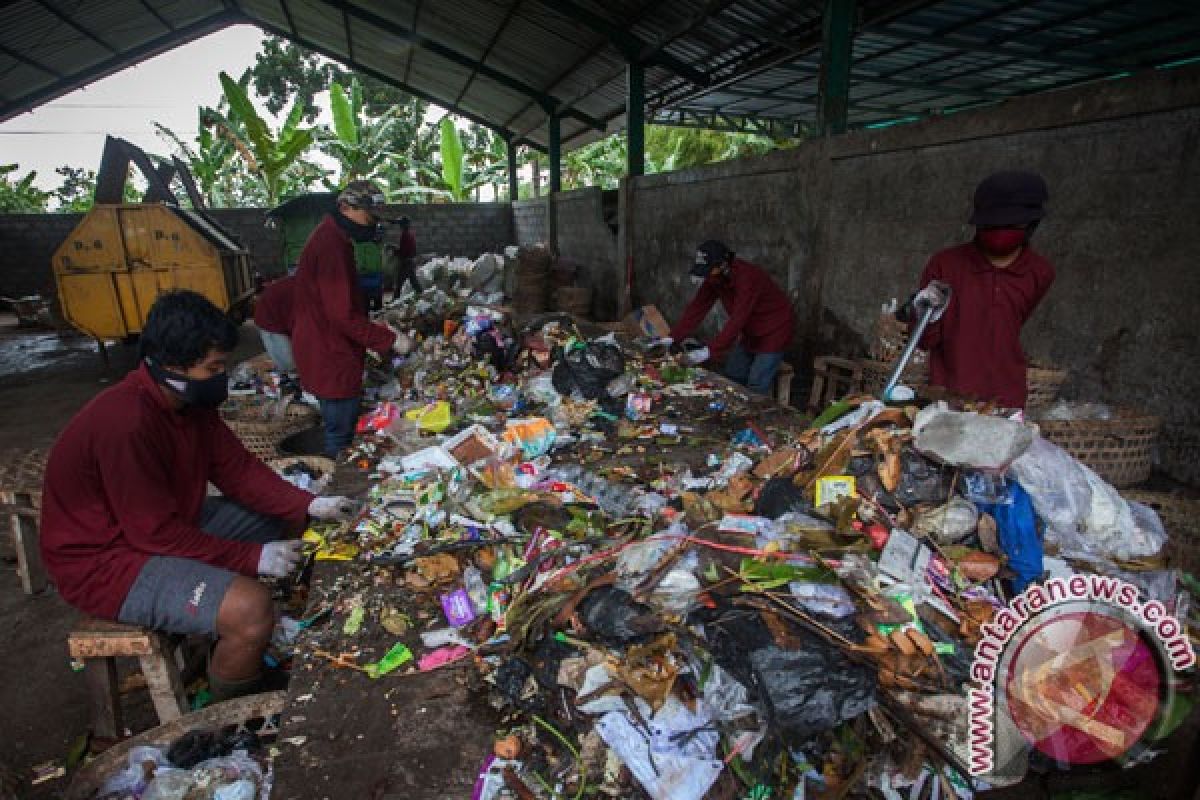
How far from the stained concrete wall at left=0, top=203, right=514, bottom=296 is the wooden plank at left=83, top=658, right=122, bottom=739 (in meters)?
11.8

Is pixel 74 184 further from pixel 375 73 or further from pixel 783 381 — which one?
pixel 783 381

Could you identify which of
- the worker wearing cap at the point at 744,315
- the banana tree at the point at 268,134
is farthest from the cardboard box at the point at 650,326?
the banana tree at the point at 268,134

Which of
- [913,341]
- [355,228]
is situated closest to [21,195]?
[355,228]

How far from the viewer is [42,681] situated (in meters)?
2.79

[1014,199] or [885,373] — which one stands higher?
[1014,199]

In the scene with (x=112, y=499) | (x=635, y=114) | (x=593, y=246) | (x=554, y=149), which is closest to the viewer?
(x=112, y=499)

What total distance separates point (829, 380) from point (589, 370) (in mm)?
1951

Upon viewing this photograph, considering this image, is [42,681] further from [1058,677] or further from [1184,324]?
[1184,324]

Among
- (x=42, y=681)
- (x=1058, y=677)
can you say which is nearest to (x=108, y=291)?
(x=42, y=681)

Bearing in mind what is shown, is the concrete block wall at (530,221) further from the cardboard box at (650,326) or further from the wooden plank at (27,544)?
the wooden plank at (27,544)

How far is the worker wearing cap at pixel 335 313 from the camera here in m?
3.67

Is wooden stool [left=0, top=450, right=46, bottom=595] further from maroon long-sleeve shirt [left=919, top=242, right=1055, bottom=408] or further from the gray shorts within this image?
maroon long-sleeve shirt [left=919, top=242, right=1055, bottom=408]

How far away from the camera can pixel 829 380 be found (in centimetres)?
482

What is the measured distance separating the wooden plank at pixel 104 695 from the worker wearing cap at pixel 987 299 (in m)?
3.41
